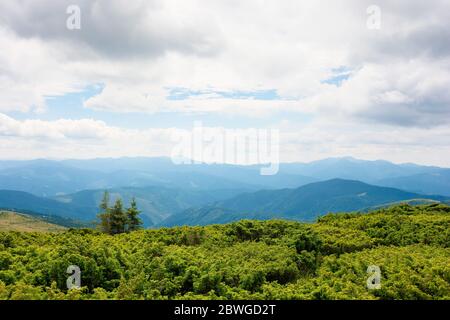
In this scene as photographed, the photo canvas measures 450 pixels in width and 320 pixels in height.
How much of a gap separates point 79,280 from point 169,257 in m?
3.86

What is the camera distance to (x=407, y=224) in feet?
95.9

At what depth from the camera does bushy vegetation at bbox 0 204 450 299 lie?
42.5ft

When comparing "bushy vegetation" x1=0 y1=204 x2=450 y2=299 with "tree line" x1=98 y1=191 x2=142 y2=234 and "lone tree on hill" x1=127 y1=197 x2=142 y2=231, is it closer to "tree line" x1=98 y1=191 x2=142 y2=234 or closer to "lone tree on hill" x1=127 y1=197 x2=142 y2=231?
"tree line" x1=98 y1=191 x2=142 y2=234

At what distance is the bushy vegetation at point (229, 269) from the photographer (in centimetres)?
1296
